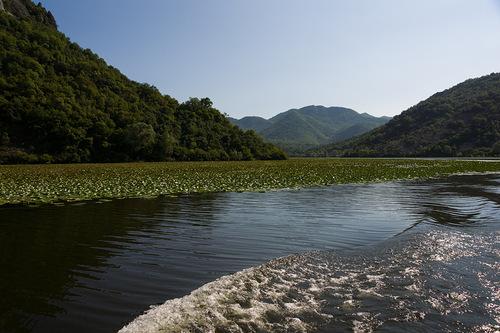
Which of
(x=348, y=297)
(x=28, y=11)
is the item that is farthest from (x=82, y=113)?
(x=348, y=297)

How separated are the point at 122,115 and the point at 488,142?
137 metres

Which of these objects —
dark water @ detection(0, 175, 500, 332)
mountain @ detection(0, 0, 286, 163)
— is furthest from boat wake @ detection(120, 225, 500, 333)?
mountain @ detection(0, 0, 286, 163)

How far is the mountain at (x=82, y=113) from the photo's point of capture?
7825cm

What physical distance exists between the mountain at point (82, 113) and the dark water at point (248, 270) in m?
63.8

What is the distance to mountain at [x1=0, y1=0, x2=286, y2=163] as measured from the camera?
78.2m

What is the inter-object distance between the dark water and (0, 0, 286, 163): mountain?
63.8 meters

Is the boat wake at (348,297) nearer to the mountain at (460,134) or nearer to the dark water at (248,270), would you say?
the dark water at (248,270)

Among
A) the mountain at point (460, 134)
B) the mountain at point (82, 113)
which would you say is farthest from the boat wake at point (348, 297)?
the mountain at point (460, 134)

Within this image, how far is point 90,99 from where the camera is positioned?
9750 centimetres

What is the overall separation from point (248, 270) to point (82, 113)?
87888 mm

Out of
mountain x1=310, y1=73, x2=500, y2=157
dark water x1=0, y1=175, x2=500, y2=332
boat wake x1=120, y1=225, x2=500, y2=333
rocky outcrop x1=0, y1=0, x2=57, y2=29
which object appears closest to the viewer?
boat wake x1=120, y1=225, x2=500, y2=333

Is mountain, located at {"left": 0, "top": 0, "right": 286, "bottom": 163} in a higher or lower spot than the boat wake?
higher

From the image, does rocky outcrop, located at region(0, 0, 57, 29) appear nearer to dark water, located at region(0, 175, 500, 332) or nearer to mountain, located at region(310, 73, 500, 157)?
dark water, located at region(0, 175, 500, 332)

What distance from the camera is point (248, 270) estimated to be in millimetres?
9648
